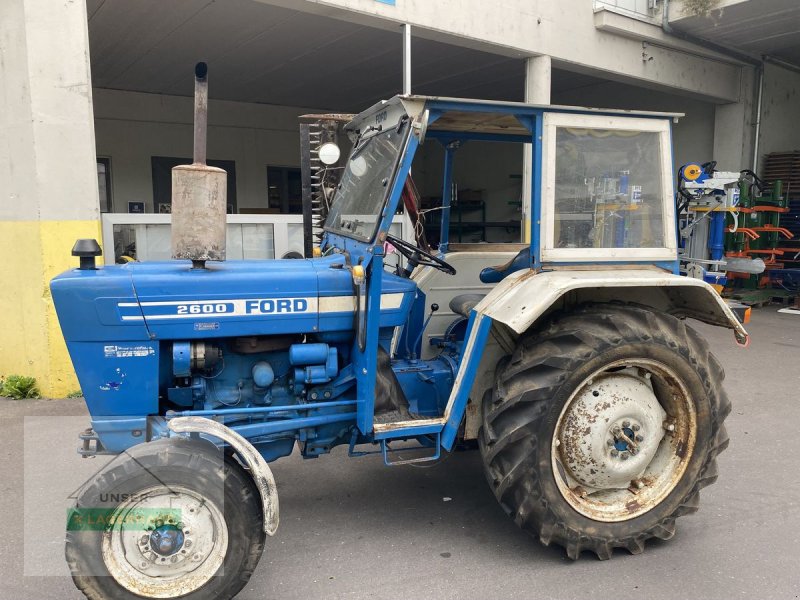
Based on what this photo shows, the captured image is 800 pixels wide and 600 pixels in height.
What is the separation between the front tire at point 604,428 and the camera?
9.29ft

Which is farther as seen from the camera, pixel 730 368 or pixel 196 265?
pixel 730 368

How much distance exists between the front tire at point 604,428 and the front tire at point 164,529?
1187 millimetres

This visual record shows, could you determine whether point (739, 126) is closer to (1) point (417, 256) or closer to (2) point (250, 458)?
(1) point (417, 256)

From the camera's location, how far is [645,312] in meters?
3.02

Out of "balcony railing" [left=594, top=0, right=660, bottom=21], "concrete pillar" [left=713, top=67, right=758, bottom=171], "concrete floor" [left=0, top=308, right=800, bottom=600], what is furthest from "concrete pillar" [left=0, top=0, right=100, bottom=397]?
"concrete pillar" [left=713, top=67, right=758, bottom=171]

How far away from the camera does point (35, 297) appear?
17.9ft

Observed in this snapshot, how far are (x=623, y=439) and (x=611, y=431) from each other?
0.07 m

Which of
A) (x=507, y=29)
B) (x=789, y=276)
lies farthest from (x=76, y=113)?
(x=789, y=276)

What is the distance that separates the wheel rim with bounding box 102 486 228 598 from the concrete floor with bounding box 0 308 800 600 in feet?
1.22

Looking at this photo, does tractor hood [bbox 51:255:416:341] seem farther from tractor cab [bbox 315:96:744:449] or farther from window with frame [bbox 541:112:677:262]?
window with frame [bbox 541:112:677:262]

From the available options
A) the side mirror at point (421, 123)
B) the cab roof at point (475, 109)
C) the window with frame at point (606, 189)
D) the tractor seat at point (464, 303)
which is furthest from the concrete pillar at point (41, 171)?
the window with frame at point (606, 189)

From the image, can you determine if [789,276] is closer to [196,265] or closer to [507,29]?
[507,29]

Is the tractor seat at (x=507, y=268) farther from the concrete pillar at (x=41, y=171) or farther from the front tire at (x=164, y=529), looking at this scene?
the concrete pillar at (x=41, y=171)

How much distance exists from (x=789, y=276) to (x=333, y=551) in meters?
10.5
